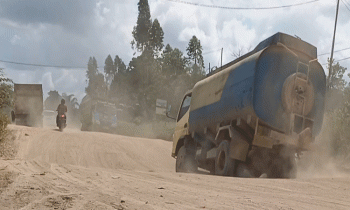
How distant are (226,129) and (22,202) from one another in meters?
5.87

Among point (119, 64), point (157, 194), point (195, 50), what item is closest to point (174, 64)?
point (195, 50)

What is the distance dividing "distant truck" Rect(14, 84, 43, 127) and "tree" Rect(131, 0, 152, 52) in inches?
1041

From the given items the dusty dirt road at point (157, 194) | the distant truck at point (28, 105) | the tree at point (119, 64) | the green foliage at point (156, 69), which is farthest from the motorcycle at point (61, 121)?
the tree at point (119, 64)

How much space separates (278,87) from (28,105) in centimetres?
2107

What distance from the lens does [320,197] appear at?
5285mm

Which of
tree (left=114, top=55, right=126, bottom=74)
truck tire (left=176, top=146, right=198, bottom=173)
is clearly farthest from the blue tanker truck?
tree (left=114, top=55, right=126, bottom=74)

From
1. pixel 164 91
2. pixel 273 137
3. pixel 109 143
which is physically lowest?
pixel 109 143

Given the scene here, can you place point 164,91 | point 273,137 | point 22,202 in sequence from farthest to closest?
point 164,91, point 273,137, point 22,202

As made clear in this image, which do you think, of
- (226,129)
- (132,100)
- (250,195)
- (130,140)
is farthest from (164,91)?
(250,195)

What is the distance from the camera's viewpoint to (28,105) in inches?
992

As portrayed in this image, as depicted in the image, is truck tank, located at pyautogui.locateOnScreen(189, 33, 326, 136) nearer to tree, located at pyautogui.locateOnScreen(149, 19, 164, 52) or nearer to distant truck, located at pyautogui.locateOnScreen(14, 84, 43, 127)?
distant truck, located at pyautogui.locateOnScreen(14, 84, 43, 127)

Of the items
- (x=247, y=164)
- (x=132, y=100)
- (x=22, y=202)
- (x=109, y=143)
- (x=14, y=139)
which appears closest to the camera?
(x=22, y=202)

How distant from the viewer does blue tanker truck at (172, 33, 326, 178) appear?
8406 mm

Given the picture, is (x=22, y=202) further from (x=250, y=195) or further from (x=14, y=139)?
(x=14, y=139)
